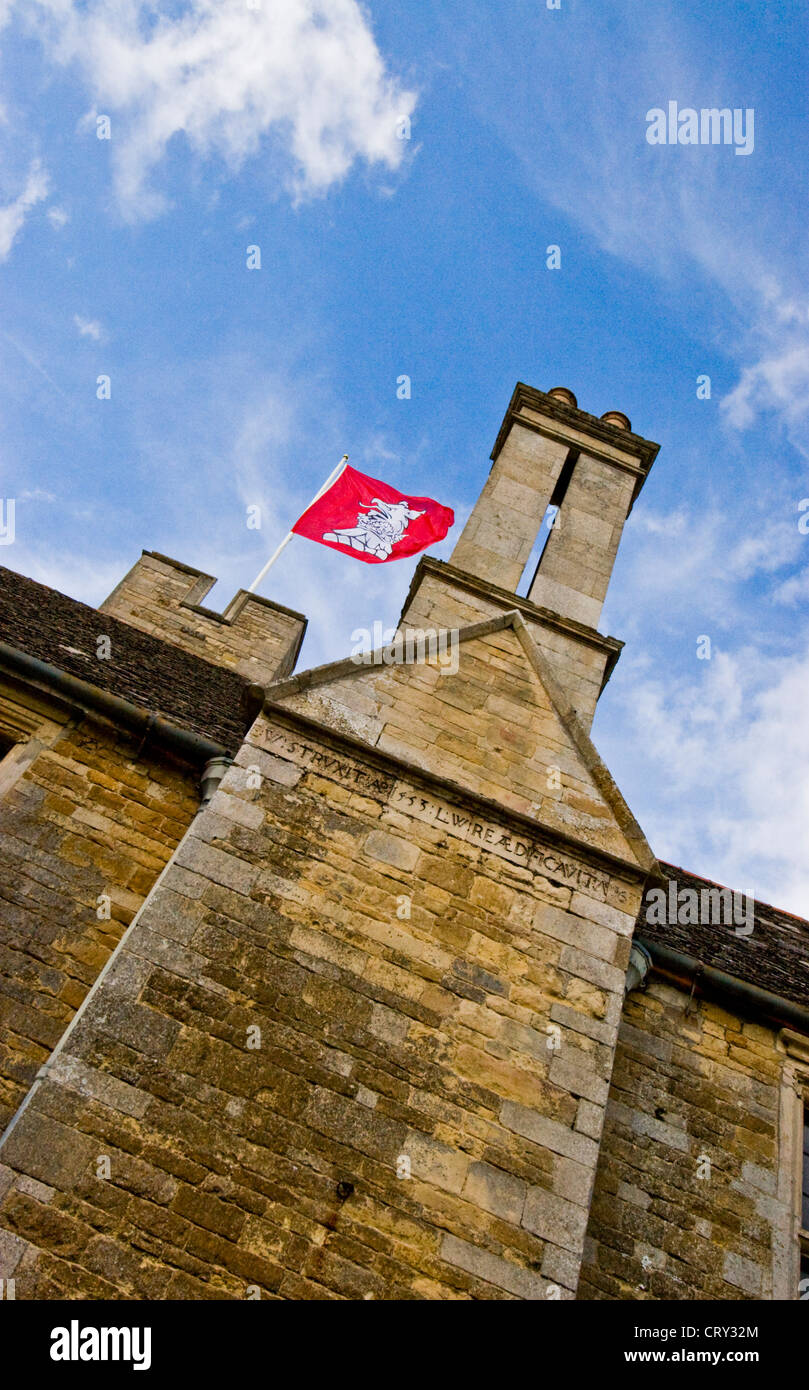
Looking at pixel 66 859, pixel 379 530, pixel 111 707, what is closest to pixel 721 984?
pixel 66 859

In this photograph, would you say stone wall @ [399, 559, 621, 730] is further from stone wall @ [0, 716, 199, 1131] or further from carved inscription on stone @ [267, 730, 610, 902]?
stone wall @ [0, 716, 199, 1131]

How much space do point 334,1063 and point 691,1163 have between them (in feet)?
8.27

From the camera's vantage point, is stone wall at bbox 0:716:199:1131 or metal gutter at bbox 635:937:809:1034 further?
metal gutter at bbox 635:937:809:1034

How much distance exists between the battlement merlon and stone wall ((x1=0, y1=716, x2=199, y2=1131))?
4.87 meters

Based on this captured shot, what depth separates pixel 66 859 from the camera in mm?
5562

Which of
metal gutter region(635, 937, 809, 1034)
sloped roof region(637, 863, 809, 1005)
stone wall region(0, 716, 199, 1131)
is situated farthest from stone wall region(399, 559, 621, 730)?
stone wall region(0, 716, 199, 1131)

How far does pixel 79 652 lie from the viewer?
757 cm

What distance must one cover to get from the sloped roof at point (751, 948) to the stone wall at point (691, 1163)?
440 millimetres

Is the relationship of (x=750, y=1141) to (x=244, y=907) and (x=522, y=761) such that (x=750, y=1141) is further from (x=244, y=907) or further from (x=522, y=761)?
(x=244, y=907)

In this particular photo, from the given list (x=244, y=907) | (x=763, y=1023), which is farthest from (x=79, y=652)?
(x=763, y=1023)

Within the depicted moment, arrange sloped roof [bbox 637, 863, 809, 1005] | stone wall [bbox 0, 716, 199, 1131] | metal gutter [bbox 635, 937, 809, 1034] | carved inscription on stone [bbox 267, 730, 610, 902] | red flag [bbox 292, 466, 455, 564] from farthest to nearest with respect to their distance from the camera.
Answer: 1. red flag [bbox 292, 466, 455, 564]
2. sloped roof [bbox 637, 863, 809, 1005]
3. metal gutter [bbox 635, 937, 809, 1034]
4. carved inscription on stone [bbox 267, 730, 610, 902]
5. stone wall [bbox 0, 716, 199, 1131]

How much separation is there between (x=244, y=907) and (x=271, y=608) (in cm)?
809

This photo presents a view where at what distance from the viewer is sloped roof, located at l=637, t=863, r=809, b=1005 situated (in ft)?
21.5

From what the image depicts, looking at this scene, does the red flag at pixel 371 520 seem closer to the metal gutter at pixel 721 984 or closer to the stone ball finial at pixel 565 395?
the stone ball finial at pixel 565 395
